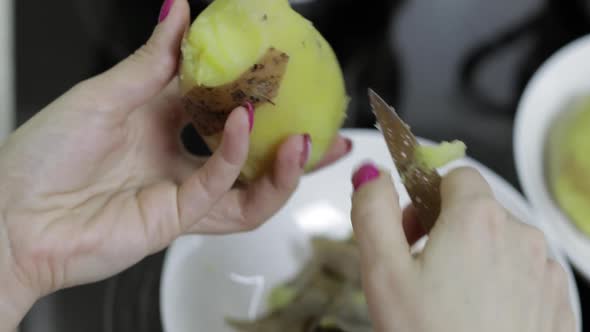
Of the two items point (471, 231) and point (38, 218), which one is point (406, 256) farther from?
point (38, 218)

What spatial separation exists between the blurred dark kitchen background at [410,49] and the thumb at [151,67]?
0.33 m

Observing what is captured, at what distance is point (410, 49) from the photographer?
3.33 feet

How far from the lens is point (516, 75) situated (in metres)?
1.01

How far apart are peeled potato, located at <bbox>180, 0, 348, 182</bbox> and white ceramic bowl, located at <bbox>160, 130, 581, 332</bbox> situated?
30 centimetres

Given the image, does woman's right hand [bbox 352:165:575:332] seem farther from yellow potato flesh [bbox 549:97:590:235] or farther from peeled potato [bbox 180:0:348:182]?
yellow potato flesh [bbox 549:97:590:235]

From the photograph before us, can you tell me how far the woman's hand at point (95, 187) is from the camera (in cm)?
59

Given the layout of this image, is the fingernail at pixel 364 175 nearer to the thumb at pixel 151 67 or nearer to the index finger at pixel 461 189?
the index finger at pixel 461 189

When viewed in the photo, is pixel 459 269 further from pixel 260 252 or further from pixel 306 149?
pixel 260 252

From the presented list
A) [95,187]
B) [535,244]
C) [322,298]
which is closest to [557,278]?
[535,244]

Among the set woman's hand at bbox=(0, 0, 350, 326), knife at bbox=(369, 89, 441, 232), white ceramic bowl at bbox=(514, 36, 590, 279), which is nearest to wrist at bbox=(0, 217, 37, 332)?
woman's hand at bbox=(0, 0, 350, 326)

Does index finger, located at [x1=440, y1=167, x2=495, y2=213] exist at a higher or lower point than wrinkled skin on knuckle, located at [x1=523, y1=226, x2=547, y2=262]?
higher

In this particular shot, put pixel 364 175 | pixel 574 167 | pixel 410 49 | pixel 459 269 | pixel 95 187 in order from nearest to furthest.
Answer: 1. pixel 459 269
2. pixel 364 175
3. pixel 95 187
4. pixel 574 167
5. pixel 410 49

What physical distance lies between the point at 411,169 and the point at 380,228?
117 mm

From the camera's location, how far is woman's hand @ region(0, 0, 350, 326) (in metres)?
0.59
